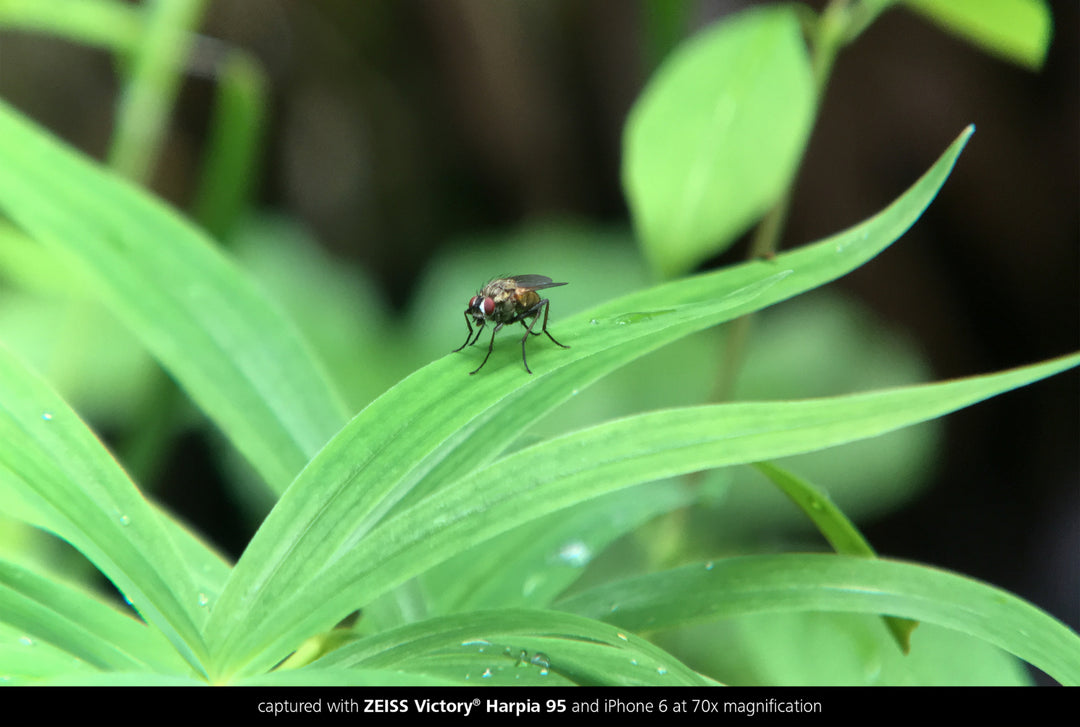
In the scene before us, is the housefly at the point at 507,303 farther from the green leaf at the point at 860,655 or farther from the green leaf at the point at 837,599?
the green leaf at the point at 860,655

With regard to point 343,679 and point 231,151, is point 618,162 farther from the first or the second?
point 343,679

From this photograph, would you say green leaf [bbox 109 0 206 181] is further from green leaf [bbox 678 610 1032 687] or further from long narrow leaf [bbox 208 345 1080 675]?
green leaf [bbox 678 610 1032 687]

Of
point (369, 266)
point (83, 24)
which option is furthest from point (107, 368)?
point (369, 266)

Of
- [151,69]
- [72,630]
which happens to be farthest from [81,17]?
[72,630]

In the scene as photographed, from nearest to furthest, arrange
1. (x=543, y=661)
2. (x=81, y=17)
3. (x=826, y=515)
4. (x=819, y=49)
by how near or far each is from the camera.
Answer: (x=543, y=661) → (x=826, y=515) → (x=819, y=49) → (x=81, y=17)

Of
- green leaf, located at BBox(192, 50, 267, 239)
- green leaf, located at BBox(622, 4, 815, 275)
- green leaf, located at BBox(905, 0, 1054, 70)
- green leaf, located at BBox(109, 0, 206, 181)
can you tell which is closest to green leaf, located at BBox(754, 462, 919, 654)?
green leaf, located at BBox(622, 4, 815, 275)
